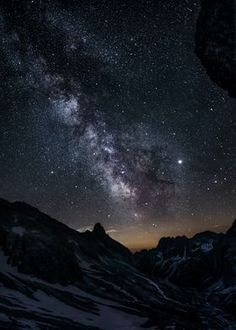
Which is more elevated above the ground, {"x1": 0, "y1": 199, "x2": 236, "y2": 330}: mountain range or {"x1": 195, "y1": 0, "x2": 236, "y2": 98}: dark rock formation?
{"x1": 195, "y1": 0, "x2": 236, "y2": 98}: dark rock formation

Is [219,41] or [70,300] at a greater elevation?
[219,41]

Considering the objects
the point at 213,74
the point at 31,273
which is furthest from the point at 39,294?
the point at 213,74

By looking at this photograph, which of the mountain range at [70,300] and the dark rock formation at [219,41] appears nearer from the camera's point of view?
the dark rock formation at [219,41]

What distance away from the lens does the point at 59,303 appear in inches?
5891

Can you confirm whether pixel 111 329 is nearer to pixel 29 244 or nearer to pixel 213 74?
pixel 29 244

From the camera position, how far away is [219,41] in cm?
3231

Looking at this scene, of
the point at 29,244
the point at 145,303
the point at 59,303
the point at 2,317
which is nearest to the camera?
the point at 2,317

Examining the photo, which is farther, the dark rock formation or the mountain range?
the mountain range

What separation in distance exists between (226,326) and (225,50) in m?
121

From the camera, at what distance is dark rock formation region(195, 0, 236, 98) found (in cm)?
3183

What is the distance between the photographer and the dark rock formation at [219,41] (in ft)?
104

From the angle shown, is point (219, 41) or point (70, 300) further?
point (70, 300)

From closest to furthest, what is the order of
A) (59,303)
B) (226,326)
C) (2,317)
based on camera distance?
(2,317) → (226,326) → (59,303)

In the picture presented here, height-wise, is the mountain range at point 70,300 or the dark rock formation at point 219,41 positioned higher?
the dark rock formation at point 219,41
